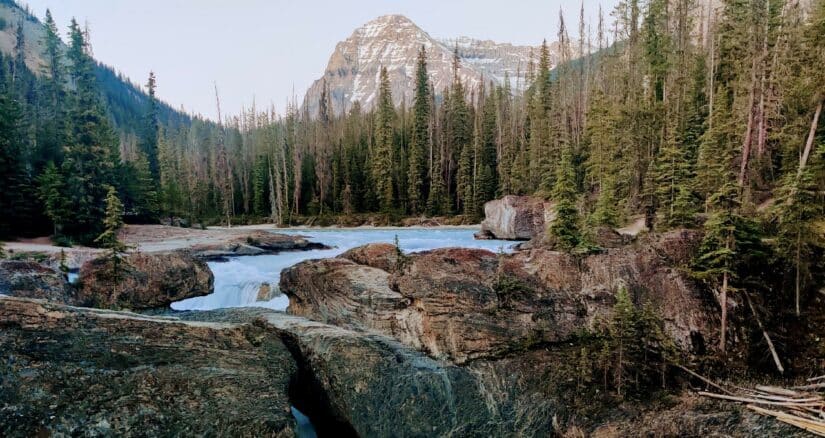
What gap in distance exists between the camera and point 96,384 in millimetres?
5480

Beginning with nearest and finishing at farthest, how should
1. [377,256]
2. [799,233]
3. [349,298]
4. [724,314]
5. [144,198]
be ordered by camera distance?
[724,314] → [799,233] → [349,298] → [377,256] → [144,198]

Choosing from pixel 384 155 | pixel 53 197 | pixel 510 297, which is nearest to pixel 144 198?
pixel 53 197

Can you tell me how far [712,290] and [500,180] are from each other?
42.1 m

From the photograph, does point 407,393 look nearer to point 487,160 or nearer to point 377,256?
point 377,256

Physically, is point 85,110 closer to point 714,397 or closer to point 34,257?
point 34,257

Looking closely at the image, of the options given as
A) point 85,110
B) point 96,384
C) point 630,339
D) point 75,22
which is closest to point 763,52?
point 630,339

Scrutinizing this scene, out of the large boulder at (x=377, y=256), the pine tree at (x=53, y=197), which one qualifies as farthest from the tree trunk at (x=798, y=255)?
the pine tree at (x=53, y=197)

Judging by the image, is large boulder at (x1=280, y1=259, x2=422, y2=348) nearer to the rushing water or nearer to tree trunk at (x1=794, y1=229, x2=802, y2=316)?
the rushing water

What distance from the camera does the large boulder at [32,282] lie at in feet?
34.5

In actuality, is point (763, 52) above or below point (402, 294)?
above

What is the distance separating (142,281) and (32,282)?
2795 millimetres

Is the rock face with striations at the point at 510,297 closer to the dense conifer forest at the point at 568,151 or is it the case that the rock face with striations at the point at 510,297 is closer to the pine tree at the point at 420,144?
the dense conifer forest at the point at 568,151

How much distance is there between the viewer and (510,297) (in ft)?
31.1

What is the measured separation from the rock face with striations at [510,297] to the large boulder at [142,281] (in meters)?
6.18
